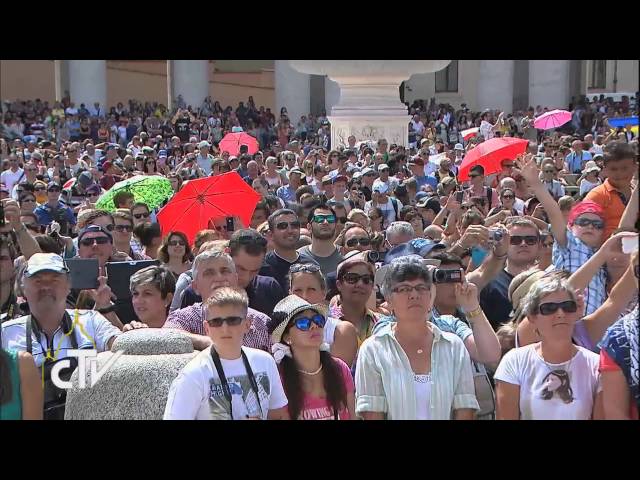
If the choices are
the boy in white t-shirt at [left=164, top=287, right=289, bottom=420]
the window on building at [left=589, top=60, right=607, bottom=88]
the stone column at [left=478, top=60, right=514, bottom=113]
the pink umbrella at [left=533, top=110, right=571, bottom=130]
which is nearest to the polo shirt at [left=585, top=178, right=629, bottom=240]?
the boy in white t-shirt at [left=164, top=287, right=289, bottom=420]

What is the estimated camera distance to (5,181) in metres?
16.5

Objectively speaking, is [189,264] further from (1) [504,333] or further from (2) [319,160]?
(2) [319,160]

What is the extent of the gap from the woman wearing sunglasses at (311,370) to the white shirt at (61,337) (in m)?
0.79

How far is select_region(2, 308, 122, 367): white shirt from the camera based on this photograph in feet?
15.9

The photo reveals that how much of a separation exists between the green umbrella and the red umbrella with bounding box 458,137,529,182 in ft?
11.7

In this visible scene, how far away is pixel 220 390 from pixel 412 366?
32.9 inches

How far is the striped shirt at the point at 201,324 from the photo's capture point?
5.36 m

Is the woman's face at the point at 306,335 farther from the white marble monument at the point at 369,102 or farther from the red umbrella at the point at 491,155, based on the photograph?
the white marble monument at the point at 369,102

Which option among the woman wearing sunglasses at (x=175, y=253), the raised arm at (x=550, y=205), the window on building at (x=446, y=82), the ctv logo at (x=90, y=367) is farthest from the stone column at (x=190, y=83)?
the ctv logo at (x=90, y=367)

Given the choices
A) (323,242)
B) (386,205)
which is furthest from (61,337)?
(386,205)

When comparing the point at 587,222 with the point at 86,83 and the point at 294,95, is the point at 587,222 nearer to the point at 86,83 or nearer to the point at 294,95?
the point at 294,95

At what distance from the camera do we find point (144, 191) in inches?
437
